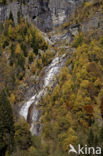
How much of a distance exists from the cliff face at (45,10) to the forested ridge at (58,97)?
21138 mm

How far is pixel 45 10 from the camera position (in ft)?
285

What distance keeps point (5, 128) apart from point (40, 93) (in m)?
14.3

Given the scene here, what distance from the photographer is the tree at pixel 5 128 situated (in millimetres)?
31797

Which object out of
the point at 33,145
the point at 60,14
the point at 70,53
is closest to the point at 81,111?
the point at 33,145

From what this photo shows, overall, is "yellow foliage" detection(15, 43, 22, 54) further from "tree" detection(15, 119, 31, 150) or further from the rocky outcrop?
"tree" detection(15, 119, 31, 150)

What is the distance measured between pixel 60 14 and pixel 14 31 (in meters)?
26.2

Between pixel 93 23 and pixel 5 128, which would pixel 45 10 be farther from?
pixel 5 128

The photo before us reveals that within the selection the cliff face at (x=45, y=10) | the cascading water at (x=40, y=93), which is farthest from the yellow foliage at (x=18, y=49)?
the cliff face at (x=45, y=10)

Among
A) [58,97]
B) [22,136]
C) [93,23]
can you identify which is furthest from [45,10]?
[22,136]

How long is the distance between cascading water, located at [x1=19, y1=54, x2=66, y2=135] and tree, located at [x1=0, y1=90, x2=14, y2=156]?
18.7 ft

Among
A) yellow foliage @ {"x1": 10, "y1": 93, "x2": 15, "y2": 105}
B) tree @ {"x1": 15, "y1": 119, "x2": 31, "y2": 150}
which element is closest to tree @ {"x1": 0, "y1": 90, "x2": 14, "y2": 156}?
tree @ {"x1": 15, "y1": 119, "x2": 31, "y2": 150}

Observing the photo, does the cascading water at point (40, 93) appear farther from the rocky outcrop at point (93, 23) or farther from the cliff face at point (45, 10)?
the cliff face at point (45, 10)

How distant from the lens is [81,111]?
35.0 meters

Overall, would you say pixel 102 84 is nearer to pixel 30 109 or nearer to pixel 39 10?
pixel 30 109
